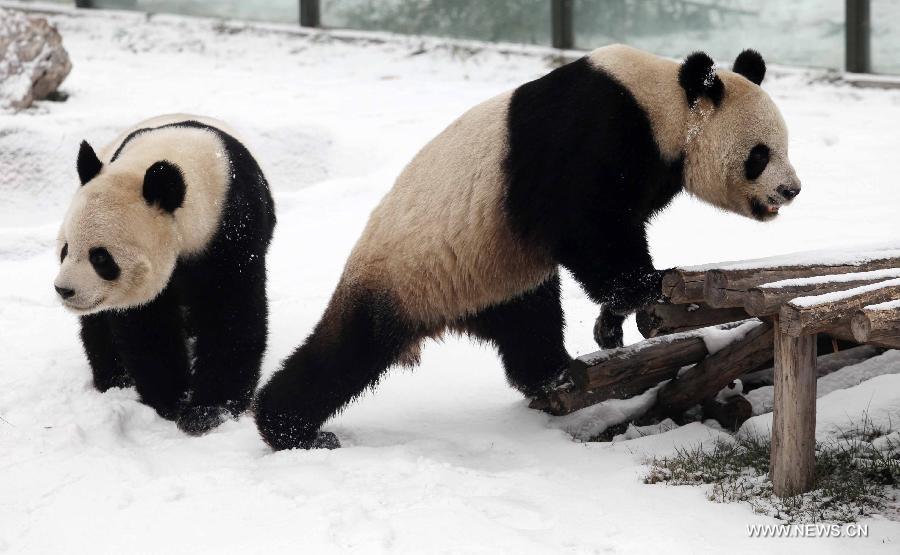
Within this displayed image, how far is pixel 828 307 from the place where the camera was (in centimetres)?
377

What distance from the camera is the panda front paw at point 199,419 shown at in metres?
5.44

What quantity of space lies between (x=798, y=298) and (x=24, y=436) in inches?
148

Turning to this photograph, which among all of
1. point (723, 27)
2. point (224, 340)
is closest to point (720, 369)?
point (224, 340)

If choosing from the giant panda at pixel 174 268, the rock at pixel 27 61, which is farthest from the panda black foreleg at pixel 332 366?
the rock at pixel 27 61

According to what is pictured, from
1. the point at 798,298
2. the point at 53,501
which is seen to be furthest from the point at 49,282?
the point at 798,298

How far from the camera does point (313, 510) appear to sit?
4215 mm

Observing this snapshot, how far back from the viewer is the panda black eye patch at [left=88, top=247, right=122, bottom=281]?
5.11 metres

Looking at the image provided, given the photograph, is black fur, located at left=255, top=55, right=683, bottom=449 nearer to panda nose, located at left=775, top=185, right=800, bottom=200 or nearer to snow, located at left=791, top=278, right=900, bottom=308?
panda nose, located at left=775, top=185, right=800, bottom=200

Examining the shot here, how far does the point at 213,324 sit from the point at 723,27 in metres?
8.21

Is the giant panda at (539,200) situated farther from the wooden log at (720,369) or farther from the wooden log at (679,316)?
the wooden log at (720,369)

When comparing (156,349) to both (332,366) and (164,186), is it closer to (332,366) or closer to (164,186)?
(164,186)

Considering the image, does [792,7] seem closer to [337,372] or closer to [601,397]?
[601,397]

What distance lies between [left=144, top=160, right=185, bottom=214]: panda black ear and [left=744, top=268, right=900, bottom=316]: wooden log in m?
2.78

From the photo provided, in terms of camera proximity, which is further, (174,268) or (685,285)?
(174,268)
